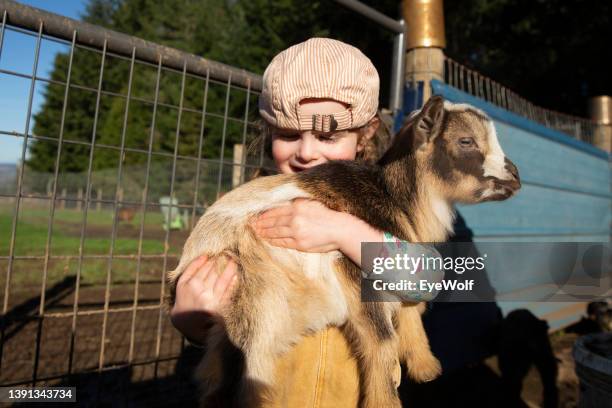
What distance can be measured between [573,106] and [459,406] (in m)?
19.6

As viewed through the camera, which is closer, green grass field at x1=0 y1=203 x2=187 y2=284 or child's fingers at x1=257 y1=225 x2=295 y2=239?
child's fingers at x1=257 y1=225 x2=295 y2=239

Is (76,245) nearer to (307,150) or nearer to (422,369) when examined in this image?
(307,150)

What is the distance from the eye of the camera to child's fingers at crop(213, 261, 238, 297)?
139 cm

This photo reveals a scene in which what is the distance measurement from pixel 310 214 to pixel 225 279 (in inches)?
15.8

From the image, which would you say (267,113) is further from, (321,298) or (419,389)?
(419,389)

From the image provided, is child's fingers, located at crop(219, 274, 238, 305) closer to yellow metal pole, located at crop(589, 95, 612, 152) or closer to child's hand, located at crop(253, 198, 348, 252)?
child's hand, located at crop(253, 198, 348, 252)

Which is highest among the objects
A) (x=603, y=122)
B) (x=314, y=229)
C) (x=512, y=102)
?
(x=603, y=122)

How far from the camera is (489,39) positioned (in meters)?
18.1

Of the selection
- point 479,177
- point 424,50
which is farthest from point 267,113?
point 424,50

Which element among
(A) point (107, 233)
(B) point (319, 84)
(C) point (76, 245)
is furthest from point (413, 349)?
(A) point (107, 233)

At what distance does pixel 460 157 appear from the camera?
1812 millimetres

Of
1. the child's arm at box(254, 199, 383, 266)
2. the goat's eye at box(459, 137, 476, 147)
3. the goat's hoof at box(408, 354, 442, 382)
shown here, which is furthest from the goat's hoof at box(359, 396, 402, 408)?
the goat's eye at box(459, 137, 476, 147)

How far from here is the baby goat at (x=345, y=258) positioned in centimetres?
138

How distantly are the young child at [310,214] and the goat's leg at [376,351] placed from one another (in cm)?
10
